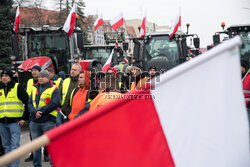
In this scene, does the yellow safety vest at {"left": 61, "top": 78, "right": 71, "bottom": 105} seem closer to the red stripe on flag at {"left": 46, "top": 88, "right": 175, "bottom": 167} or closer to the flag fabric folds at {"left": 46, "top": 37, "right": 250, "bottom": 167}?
the flag fabric folds at {"left": 46, "top": 37, "right": 250, "bottom": 167}

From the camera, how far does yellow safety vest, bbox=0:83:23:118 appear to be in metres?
5.70

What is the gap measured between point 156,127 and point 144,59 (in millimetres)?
10130

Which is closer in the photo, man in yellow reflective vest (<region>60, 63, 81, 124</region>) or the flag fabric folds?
the flag fabric folds

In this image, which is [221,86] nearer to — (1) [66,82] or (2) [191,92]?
(2) [191,92]

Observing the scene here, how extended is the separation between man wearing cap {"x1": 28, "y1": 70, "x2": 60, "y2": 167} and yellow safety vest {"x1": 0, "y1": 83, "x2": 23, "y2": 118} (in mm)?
234

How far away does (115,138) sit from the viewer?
1730mm

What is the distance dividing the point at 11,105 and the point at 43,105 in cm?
59

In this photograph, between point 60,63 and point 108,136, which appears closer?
point 108,136

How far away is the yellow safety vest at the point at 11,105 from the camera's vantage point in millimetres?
5695

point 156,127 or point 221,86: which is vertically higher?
point 221,86

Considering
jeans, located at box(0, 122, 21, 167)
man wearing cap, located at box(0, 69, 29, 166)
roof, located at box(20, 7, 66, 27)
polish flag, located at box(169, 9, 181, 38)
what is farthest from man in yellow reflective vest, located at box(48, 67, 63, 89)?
roof, located at box(20, 7, 66, 27)

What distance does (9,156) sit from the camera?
1453mm

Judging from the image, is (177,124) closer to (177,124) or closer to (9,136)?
(177,124)

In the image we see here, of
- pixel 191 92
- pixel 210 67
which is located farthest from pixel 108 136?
pixel 210 67
